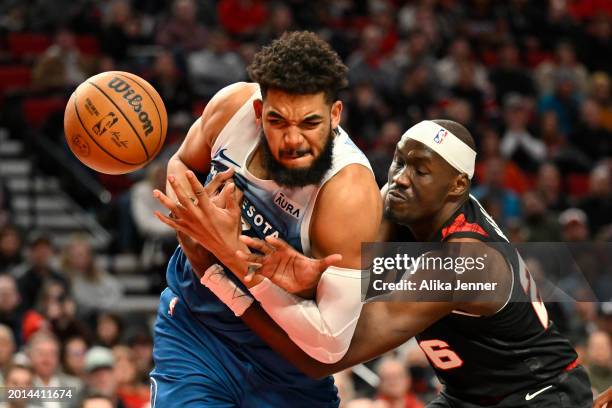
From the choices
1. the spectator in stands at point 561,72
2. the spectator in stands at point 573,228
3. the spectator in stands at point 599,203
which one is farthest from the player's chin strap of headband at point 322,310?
the spectator in stands at point 561,72

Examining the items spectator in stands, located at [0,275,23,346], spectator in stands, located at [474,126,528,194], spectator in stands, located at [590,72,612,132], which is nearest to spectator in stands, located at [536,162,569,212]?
spectator in stands, located at [474,126,528,194]

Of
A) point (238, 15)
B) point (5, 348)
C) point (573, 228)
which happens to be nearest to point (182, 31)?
point (238, 15)

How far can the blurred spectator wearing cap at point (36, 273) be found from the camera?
9211 millimetres

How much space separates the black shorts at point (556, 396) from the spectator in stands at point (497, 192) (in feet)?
20.6

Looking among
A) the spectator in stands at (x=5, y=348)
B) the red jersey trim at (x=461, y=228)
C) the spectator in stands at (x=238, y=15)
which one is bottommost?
the spectator in stands at (x=5, y=348)

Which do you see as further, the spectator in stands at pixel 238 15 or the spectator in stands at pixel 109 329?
the spectator in stands at pixel 238 15

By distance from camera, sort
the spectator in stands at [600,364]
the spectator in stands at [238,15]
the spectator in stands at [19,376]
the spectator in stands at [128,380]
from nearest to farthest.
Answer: the spectator in stands at [19,376], the spectator in stands at [128,380], the spectator in stands at [600,364], the spectator in stands at [238,15]

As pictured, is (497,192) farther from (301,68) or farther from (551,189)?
(301,68)

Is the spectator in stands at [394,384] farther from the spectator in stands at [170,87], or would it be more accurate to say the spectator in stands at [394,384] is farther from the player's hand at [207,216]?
the spectator in stands at [170,87]

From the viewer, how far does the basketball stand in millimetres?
4695

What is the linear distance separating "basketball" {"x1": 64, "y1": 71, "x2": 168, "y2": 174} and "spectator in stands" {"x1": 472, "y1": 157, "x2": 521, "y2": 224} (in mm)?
6713

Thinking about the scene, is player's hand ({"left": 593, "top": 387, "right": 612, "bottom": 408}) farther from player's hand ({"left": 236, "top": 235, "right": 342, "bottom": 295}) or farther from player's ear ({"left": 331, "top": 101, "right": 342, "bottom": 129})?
player's ear ({"left": 331, "top": 101, "right": 342, "bottom": 129})

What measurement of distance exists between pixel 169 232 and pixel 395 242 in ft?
19.3

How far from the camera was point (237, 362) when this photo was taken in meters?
4.66
